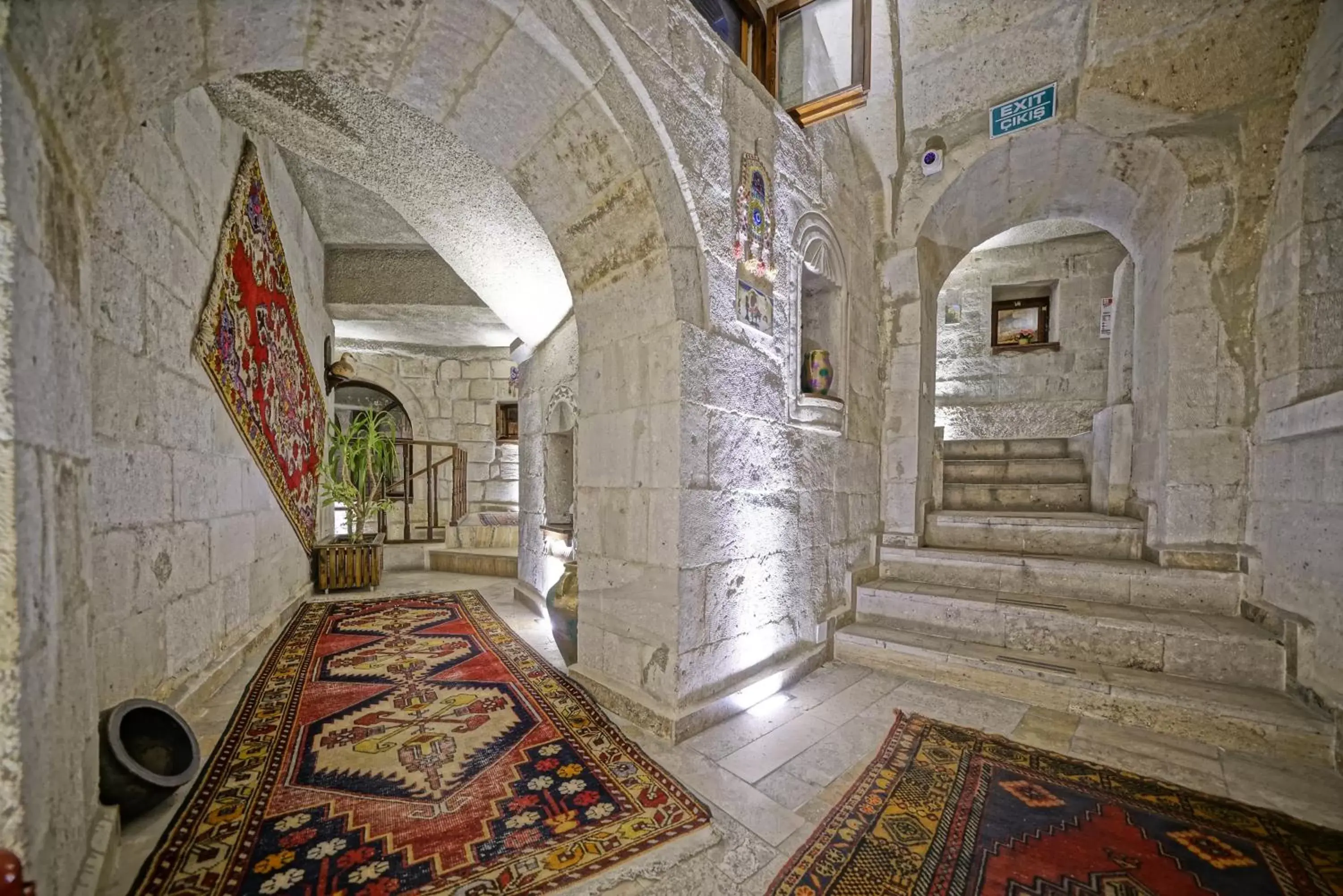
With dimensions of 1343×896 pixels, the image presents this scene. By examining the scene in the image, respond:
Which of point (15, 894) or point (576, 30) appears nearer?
point (15, 894)

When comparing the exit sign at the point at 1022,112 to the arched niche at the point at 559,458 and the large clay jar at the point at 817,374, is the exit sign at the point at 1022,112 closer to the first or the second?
the large clay jar at the point at 817,374

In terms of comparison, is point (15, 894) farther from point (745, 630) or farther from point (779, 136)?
point (779, 136)

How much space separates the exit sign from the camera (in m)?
3.16

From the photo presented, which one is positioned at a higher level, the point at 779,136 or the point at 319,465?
the point at 779,136

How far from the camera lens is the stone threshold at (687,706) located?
209 cm

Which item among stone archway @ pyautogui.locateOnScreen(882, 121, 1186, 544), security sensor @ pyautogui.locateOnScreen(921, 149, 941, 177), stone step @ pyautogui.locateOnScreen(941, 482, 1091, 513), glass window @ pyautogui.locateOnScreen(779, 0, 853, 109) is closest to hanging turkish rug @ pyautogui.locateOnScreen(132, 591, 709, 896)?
stone archway @ pyautogui.locateOnScreen(882, 121, 1186, 544)

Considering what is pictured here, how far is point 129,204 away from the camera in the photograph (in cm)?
199

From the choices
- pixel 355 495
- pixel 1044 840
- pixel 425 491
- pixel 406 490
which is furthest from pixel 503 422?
pixel 1044 840

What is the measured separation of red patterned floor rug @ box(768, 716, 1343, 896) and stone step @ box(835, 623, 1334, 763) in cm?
55

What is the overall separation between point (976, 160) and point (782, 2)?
1.69 metres

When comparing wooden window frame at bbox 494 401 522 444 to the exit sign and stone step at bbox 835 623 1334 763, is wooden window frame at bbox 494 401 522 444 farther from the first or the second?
the exit sign

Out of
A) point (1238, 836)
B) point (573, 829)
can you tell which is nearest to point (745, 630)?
point (573, 829)

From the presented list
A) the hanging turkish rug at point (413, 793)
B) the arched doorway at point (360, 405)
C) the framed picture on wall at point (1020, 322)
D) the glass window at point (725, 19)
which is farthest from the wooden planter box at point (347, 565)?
the framed picture on wall at point (1020, 322)

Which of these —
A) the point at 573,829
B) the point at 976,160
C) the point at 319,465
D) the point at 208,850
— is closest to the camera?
the point at 208,850
